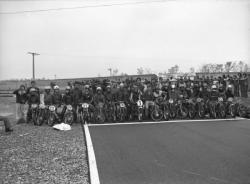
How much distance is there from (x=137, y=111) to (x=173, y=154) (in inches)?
276

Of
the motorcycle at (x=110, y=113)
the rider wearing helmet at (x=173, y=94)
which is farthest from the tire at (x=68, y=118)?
the rider wearing helmet at (x=173, y=94)

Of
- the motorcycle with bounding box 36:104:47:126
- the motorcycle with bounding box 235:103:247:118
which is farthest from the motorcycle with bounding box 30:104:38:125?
the motorcycle with bounding box 235:103:247:118

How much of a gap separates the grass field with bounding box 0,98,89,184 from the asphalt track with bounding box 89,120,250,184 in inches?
21.0

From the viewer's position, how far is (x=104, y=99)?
14555mm

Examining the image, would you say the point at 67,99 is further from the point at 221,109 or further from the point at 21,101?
the point at 221,109

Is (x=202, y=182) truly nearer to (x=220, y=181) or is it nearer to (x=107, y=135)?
(x=220, y=181)

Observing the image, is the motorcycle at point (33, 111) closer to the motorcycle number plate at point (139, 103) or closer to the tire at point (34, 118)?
the tire at point (34, 118)

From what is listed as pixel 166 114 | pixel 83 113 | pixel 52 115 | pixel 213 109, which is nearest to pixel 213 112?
pixel 213 109

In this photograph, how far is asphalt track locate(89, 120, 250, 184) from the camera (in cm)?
606

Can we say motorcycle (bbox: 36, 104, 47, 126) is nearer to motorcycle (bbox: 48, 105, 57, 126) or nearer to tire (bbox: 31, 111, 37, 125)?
tire (bbox: 31, 111, 37, 125)

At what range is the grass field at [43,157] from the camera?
621 centimetres

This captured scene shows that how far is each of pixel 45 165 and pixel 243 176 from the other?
14.1ft

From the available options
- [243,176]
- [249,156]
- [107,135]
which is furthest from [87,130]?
[243,176]

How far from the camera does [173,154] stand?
311 inches
